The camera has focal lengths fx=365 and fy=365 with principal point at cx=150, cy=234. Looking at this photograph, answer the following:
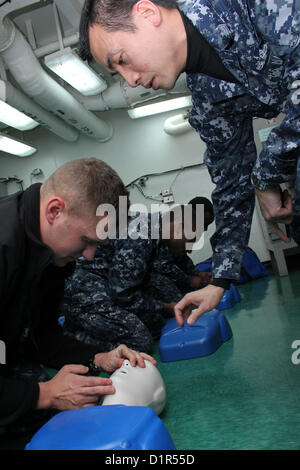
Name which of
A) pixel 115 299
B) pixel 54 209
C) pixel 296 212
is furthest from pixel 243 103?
pixel 115 299

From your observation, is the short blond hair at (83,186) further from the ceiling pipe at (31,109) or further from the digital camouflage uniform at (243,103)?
the ceiling pipe at (31,109)

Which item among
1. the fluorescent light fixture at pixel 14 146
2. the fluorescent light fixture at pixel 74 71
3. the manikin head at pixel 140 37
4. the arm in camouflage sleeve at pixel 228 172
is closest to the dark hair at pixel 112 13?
the manikin head at pixel 140 37

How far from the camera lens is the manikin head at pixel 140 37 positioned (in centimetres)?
94

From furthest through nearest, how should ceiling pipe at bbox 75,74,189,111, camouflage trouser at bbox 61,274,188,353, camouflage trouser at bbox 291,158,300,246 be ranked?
ceiling pipe at bbox 75,74,189,111 → camouflage trouser at bbox 61,274,188,353 → camouflage trouser at bbox 291,158,300,246

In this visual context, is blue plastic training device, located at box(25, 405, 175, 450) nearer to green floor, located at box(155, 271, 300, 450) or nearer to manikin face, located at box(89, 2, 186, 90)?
green floor, located at box(155, 271, 300, 450)

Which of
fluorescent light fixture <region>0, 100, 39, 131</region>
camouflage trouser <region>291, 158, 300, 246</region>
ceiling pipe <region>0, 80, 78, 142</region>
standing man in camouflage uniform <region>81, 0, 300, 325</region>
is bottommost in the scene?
camouflage trouser <region>291, 158, 300, 246</region>

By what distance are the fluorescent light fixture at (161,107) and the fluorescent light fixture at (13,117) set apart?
1339mm

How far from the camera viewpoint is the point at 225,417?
1280 millimetres

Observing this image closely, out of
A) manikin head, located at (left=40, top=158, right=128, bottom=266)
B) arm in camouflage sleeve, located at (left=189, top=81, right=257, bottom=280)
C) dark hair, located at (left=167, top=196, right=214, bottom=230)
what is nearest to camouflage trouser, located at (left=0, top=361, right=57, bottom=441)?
manikin head, located at (left=40, top=158, right=128, bottom=266)

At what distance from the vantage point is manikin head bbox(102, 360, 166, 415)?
1.32 meters

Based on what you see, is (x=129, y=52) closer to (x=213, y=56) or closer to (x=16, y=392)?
(x=213, y=56)

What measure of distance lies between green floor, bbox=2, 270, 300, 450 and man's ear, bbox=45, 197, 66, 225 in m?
0.85

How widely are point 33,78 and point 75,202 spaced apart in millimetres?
2806

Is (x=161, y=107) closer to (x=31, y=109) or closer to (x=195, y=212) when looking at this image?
(x=31, y=109)
